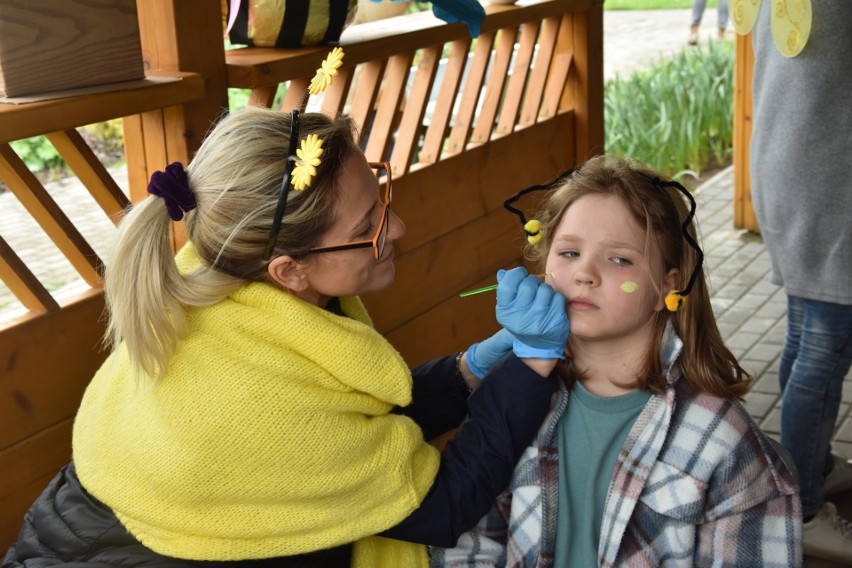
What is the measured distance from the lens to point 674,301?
1.68 metres

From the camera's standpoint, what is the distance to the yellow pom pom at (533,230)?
1863mm

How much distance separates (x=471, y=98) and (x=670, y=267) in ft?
4.94

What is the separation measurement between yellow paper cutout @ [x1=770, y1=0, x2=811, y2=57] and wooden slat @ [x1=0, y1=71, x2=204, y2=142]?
135cm

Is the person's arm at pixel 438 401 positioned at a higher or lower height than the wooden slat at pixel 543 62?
lower

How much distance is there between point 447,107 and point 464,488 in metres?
1.64

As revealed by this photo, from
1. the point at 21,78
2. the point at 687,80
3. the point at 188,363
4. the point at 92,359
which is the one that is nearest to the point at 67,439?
the point at 92,359

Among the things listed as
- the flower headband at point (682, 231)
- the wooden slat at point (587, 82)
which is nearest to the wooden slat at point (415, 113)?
the wooden slat at point (587, 82)

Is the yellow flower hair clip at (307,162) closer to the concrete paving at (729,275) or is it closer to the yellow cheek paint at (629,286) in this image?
the yellow cheek paint at (629,286)

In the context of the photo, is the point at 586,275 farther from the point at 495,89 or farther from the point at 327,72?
the point at 495,89

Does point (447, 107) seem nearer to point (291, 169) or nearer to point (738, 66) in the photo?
point (291, 169)

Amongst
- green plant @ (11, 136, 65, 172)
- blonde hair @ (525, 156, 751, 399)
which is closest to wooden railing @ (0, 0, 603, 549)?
blonde hair @ (525, 156, 751, 399)

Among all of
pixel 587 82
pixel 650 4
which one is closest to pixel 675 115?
pixel 587 82

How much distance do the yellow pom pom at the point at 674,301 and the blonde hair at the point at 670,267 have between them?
0.07 metres

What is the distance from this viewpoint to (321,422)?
62.6 inches
